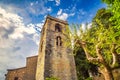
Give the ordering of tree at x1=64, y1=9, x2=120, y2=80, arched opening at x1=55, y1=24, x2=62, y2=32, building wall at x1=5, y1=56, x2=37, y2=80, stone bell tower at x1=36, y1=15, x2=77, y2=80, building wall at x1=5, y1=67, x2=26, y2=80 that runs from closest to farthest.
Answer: tree at x1=64, y1=9, x2=120, y2=80 → stone bell tower at x1=36, y1=15, x2=77, y2=80 → building wall at x1=5, y1=56, x2=37, y2=80 → building wall at x1=5, y1=67, x2=26, y2=80 → arched opening at x1=55, y1=24, x2=62, y2=32

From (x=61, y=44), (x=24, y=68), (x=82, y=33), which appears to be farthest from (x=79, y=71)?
(x=82, y=33)

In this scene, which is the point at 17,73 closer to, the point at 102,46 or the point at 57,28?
the point at 57,28

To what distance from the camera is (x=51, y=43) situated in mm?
20625

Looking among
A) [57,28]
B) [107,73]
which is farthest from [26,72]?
[107,73]

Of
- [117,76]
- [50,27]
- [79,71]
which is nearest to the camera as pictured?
[117,76]

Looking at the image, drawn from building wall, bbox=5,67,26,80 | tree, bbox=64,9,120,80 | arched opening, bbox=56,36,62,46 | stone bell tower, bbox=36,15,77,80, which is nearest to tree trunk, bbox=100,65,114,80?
tree, bbox=64,9,120,80

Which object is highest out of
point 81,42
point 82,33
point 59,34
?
point 59,34

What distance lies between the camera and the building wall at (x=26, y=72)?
2266 centimetres

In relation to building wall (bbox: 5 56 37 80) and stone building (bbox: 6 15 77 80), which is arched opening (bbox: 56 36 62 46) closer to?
stone building (bbox: 6 15 77 80)

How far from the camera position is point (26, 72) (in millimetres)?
22984

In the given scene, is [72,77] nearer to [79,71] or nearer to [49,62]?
[49,62]

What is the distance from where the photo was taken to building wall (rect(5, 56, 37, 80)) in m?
22.7

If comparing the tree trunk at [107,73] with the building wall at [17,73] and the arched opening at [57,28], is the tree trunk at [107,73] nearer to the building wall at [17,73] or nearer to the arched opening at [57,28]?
the arched opening at [57,28]

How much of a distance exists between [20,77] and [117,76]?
1443 centimetres
